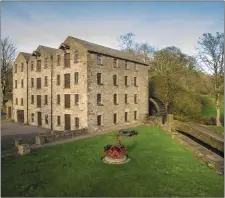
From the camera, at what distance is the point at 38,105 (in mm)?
32812

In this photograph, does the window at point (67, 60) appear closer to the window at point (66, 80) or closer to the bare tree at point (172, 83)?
the window at point (66, 80)

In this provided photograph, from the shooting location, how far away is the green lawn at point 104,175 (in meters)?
10.8

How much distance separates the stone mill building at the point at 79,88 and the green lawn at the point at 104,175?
30.5ft

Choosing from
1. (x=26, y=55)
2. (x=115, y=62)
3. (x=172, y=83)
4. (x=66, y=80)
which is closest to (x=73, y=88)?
(x=66, y=80)

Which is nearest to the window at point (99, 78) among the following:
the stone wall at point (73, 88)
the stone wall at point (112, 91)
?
the stone wall at point (112, 91)

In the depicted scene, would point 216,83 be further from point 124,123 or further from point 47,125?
point 47,125

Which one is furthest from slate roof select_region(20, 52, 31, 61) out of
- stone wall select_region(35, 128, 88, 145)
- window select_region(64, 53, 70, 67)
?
stone wall select_region(35, 128, 88, 145)

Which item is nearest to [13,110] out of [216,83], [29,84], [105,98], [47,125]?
[29,84]

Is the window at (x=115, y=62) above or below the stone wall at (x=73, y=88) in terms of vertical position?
above

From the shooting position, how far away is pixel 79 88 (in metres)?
26.7

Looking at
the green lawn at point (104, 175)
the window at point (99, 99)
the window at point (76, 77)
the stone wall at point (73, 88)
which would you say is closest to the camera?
the green lawn at point (104, 175)

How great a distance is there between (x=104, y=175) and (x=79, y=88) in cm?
1583

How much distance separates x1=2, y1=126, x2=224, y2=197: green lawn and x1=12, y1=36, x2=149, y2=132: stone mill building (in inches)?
366

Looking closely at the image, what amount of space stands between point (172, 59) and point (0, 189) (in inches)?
1679
